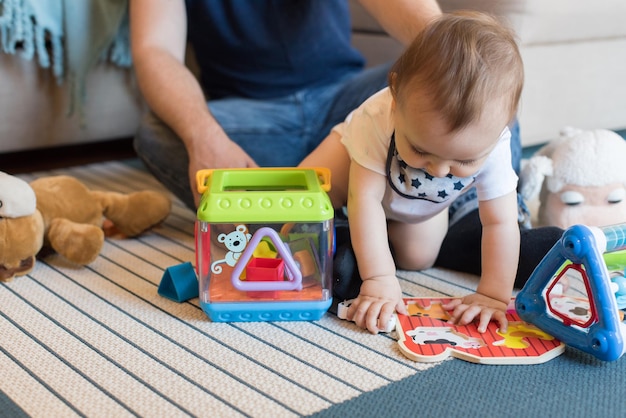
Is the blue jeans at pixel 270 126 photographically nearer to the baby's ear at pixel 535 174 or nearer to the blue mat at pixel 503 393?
the baby's ear at pixel 535 174

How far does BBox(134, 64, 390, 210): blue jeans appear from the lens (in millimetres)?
1237

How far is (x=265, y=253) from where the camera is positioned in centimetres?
90

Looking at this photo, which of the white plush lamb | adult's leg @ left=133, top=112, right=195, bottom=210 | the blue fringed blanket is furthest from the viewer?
the blue fringed blanket

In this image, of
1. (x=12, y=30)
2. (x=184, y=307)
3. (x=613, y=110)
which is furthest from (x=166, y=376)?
(x=613, y=110)

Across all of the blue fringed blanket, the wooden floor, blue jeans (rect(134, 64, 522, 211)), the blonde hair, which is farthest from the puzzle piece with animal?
the wooden floor

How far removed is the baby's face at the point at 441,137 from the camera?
0.74 metres

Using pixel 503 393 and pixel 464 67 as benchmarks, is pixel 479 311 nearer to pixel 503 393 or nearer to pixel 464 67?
pixel 503 393

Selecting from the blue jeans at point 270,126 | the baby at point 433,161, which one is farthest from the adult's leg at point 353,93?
the baby at point 433,161

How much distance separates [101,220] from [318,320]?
1.54 ft

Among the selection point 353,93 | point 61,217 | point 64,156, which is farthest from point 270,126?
point 64,156

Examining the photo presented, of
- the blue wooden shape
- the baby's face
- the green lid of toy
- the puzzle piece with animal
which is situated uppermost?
the baby's face

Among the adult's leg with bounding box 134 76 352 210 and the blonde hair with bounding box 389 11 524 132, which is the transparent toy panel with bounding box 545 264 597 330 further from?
the adult's leg with bounding box 134 76 352 210

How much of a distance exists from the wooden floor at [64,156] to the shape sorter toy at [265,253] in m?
0.98

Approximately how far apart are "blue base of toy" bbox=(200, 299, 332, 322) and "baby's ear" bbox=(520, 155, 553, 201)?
0.46 metres
